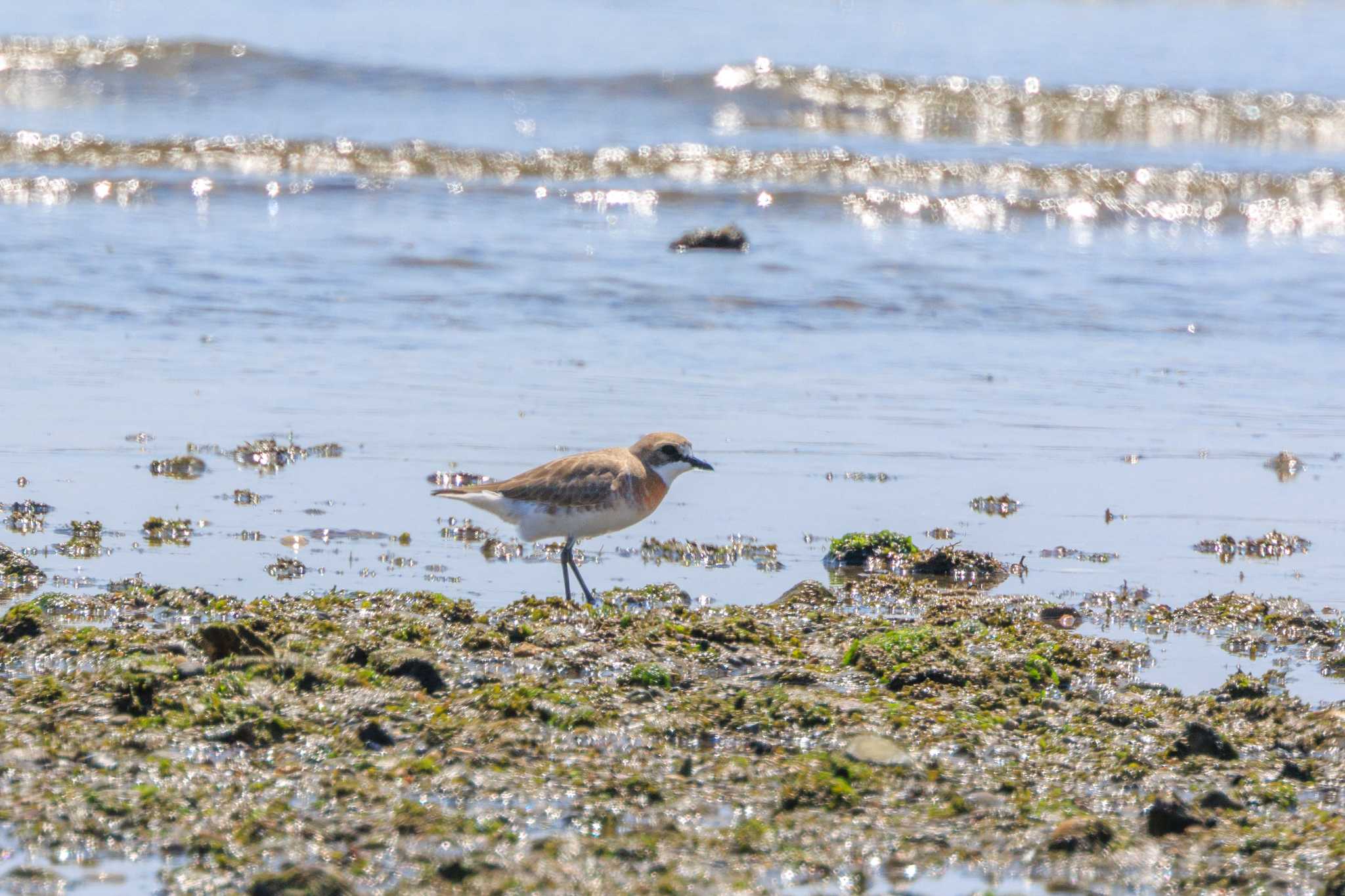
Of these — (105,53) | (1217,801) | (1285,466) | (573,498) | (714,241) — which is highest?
(105,53)

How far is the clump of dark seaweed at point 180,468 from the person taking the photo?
9.12 meters

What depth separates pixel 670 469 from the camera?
8.12 metres

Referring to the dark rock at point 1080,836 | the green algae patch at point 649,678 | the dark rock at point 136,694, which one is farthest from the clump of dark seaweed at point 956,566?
the dark rock at point 136,694

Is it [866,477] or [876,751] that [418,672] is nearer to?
[876,751]

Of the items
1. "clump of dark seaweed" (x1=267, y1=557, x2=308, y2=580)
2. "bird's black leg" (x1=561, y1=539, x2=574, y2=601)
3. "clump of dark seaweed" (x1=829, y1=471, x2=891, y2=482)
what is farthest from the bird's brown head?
"clump of dark seaweed" (x1=829, y1=471, x2=891, y2=482)

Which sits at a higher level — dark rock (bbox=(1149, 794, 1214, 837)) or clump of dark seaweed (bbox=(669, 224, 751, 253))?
clump of dark seaweed (bbox=(669, 224, 751, 253))

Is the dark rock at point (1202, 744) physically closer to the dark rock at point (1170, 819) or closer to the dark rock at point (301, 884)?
the dark rock at point (1170, 819)

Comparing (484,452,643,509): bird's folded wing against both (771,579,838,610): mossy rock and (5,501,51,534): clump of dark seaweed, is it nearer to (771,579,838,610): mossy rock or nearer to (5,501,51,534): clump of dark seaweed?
(771,579,838,610): mossy rock

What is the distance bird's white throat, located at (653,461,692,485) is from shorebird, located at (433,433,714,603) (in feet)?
0.38

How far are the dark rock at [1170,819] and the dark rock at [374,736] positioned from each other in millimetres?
2348

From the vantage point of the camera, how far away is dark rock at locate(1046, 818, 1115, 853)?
15.2 feet

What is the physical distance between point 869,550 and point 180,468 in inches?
154

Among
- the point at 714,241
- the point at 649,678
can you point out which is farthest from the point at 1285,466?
the point at 714,241

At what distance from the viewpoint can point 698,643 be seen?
21.1 feet
